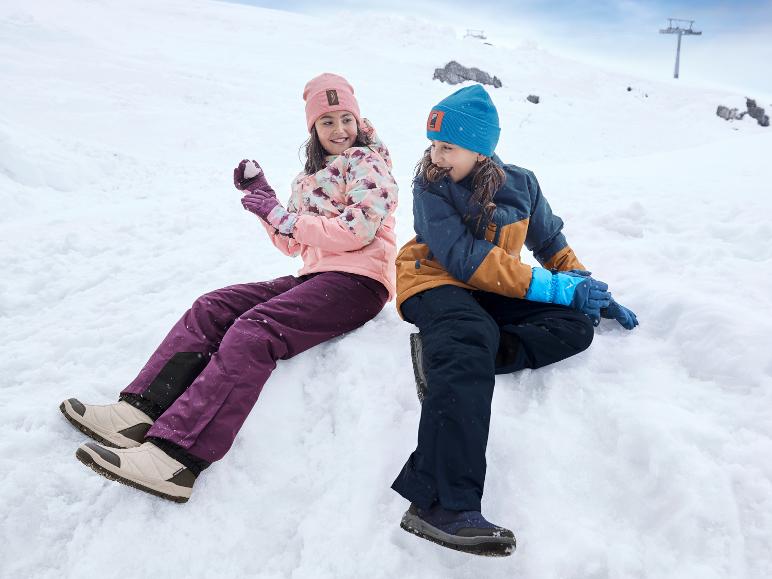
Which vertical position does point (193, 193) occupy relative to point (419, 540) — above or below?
above

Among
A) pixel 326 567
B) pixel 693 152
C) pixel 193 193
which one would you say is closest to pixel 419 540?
pixel 326 567

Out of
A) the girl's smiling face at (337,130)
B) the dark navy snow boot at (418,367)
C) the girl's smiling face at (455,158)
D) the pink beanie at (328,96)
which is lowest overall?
the dark navy snow boot at (418,367)

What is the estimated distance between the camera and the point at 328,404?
104 inches

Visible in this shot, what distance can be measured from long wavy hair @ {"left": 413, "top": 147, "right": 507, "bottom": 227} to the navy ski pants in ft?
1.49

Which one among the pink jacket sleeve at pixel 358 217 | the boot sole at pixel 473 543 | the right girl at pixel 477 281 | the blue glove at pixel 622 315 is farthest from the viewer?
the pink jacket sleeve at pixel 358 217

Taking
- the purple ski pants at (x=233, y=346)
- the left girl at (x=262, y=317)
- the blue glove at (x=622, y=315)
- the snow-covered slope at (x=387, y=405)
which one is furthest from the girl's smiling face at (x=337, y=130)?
the blue glove at (x=622, y=315)

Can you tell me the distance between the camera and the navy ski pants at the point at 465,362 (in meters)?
1.91

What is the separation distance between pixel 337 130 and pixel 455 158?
35.6 inches

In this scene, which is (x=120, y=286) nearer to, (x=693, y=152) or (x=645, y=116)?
(x=693, y=152)

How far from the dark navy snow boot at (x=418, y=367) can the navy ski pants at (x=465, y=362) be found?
4 centimetres

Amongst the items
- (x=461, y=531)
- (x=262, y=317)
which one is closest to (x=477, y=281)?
(x=262, y=317)

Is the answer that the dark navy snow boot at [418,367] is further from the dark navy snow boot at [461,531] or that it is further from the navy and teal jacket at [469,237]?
the dark navy snow boot at [461,531]

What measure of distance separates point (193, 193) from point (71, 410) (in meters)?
5.24

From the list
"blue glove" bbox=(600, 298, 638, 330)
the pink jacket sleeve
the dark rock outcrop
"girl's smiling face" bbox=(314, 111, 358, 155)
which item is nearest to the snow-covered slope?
"blue glove" bbox=(600, 298, 638, 330)
